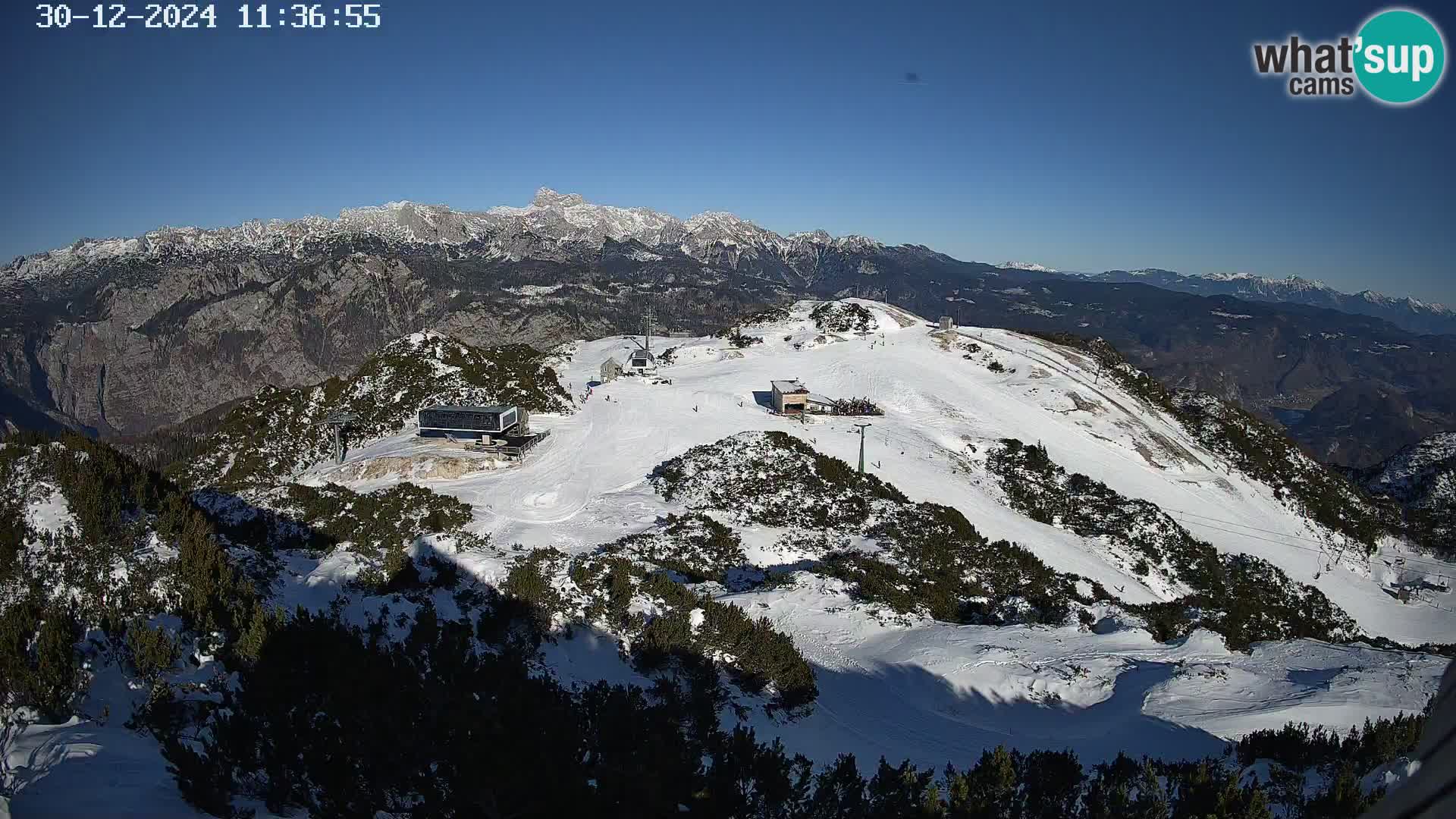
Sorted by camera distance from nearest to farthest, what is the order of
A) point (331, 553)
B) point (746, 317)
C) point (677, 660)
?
point (677, 660) → point (331, 553) → point (746, 317)

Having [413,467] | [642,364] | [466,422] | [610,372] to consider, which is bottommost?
[413,467]

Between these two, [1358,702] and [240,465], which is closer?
[1358,702]

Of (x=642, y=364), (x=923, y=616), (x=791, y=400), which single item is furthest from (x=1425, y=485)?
(x=642, y=364)

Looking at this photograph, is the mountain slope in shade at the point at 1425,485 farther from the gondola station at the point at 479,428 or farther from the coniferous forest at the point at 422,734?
the gondola station at the point at 479,428

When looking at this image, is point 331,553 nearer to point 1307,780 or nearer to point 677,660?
point 677,660

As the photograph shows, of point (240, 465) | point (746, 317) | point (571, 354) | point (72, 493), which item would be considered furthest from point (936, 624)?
point (746, 317)

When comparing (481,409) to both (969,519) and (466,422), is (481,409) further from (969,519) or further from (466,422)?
(969,519)
